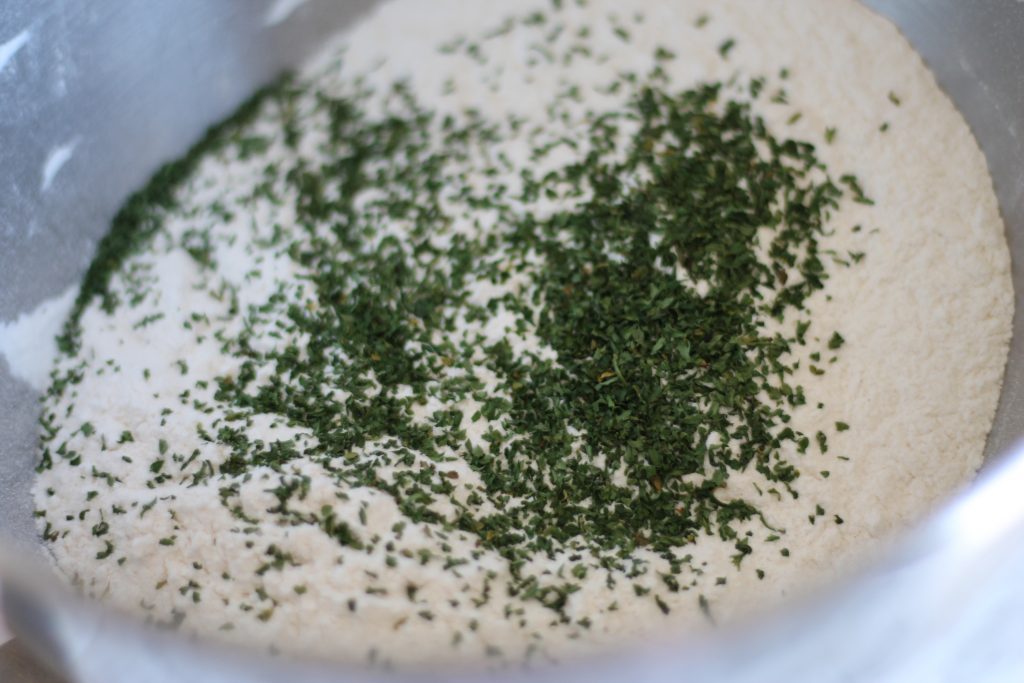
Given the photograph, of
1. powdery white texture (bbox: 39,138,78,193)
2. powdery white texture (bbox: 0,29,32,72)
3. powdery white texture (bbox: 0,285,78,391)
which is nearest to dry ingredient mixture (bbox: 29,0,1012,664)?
powdery white texture (bbox: 0,285,78,391)

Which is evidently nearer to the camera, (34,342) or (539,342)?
(539,342)

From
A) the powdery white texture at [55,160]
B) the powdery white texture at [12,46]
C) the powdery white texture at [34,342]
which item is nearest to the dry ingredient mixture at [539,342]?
the powdery white texture at [34,342]

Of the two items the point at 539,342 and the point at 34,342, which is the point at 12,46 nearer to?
the point at 34,342

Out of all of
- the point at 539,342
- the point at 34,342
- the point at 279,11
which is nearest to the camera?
the point at 539,342

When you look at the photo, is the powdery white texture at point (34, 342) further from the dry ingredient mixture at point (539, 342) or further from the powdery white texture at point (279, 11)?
the powdery white texture at point (279, 11)

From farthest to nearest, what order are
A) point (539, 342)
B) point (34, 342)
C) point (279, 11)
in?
point (279, 11) → point (34, 342) → point (539, 342)

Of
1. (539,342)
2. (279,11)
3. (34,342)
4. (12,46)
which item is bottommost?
(539,342)

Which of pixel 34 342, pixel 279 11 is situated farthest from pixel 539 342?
pixel 279 11
